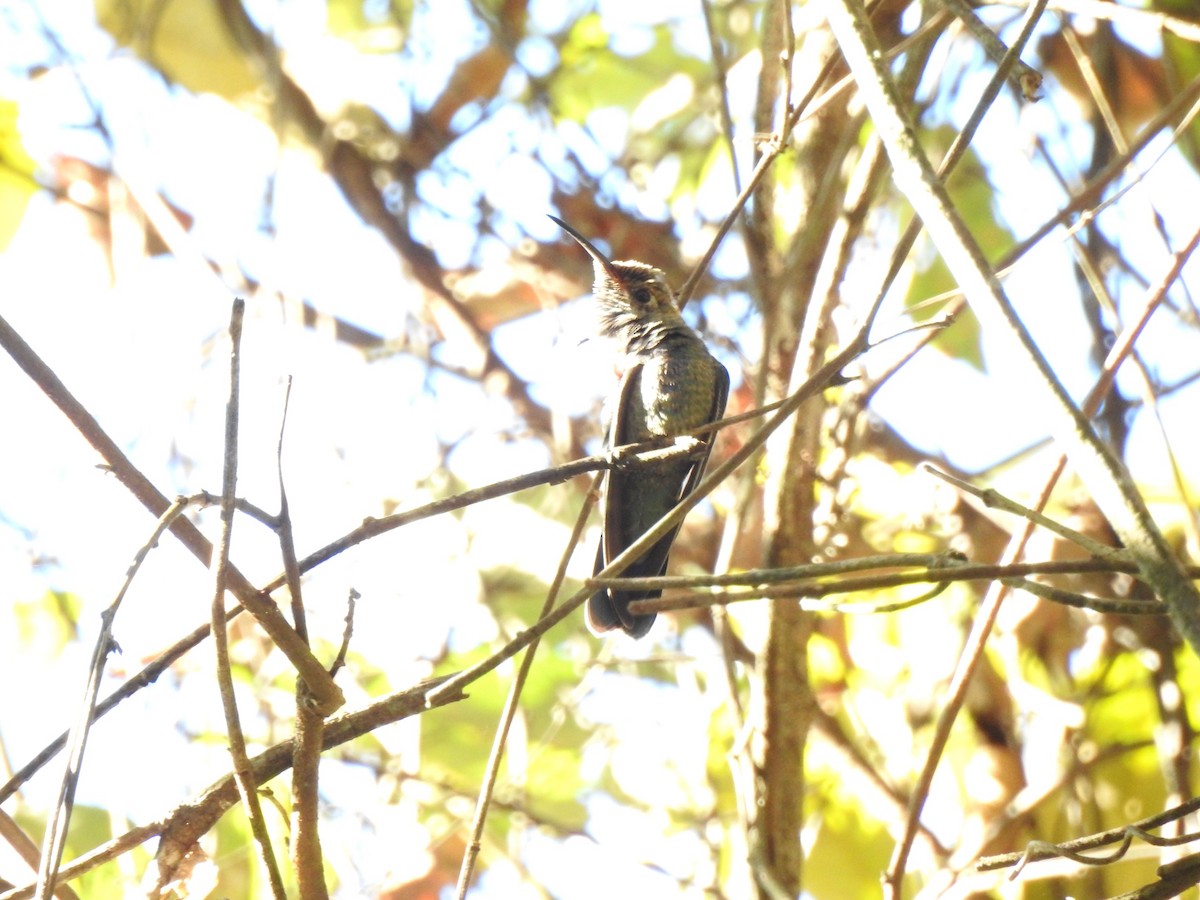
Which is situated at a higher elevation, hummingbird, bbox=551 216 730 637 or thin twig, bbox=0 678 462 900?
hummingbird, bbox=551 216 730 637

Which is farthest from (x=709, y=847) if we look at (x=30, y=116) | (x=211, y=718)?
(x=30, y=116)

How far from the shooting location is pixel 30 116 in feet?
14.1

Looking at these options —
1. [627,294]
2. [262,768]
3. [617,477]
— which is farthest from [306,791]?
[627,294]

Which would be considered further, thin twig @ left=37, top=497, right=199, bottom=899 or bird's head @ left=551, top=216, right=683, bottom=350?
bird's head @ left=551, top=216, right=683, bottom=350

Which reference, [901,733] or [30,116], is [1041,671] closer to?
[901,733]

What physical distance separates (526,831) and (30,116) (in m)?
2.95

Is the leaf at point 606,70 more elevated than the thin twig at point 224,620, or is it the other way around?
the leaf at point 606,70

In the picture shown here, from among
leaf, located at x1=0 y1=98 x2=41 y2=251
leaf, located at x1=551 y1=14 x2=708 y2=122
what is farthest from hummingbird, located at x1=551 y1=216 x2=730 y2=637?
leaf, located at x1=0 y1=98 x2=41 y2=251

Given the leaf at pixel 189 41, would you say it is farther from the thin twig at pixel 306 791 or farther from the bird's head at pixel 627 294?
the thin twig at pixel 306 791

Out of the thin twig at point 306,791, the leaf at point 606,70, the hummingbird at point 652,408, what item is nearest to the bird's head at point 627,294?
the hummingbird at point 652,408

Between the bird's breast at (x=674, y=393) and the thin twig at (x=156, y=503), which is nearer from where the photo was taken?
the thin twig at (x=156, y=503)

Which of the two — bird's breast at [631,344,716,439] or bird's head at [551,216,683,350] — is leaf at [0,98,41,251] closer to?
bird's head at [551,216,683,350]

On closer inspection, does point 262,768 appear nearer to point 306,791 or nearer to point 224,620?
point 306,791

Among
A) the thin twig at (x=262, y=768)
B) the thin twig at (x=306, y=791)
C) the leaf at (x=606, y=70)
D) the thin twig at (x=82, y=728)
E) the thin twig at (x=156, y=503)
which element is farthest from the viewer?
the leaf at (x=606, y=70)
